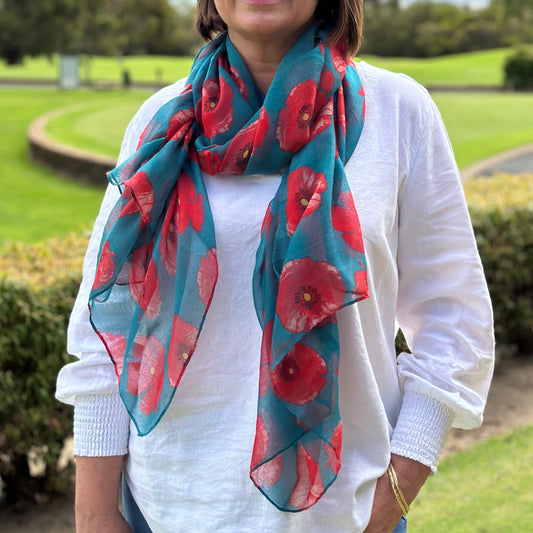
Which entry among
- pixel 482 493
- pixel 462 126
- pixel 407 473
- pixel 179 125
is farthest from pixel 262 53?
pixel 462 126

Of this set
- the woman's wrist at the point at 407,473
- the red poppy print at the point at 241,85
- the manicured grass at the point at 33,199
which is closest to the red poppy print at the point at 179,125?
the red poppy print at the point at 241,85

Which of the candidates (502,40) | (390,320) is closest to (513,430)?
(390,320)

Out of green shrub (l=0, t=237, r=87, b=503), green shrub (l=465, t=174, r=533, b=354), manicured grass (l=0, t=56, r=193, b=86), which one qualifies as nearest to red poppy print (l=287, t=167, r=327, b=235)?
green shrub (l=0, t=237, r=87, b=503)

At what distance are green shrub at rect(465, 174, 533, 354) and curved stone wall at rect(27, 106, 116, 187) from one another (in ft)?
19.7

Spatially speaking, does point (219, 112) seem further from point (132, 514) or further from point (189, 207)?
point (132, 514)

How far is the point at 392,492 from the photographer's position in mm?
1511

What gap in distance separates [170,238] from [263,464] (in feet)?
1.45

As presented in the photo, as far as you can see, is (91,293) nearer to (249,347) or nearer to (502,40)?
(249,347)

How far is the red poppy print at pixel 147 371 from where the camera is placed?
1484 millimetres

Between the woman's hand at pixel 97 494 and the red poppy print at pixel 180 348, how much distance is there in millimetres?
245

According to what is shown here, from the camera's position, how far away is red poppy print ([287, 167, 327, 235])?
1400 mm

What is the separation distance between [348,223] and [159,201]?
361mm

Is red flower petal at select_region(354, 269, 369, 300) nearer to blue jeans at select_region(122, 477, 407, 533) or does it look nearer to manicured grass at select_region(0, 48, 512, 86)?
Answer: blue jeans at select_region(122, 477, 407, 533)

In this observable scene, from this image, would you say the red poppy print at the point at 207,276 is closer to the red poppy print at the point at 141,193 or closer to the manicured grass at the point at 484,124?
the red poppy print at the point at 141,193
